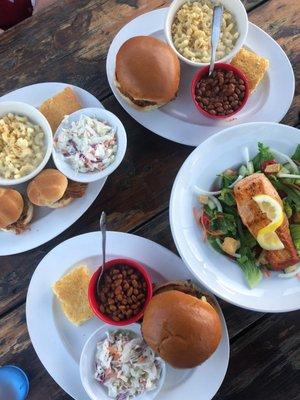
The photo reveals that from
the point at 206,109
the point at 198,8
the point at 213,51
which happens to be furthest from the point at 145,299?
the point at 198,8

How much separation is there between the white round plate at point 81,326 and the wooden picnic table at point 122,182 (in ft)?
0.20

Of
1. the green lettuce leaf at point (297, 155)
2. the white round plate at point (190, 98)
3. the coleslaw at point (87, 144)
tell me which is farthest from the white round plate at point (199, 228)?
the coleslaw at point (87, 144)

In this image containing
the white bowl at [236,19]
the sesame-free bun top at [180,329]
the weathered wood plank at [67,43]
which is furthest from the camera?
the weathered wood plank at [67,43]

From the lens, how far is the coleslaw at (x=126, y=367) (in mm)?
1562

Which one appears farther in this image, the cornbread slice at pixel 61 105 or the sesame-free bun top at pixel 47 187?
the cornbread slice at pixel 61 105

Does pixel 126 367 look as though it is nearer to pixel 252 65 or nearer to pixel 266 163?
pixel 266 163

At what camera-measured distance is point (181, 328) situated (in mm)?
1458

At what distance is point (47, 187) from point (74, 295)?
34 cm

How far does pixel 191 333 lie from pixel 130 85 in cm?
74

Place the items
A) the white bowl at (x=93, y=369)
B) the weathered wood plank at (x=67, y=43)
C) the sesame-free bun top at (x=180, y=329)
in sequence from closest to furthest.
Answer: the sesame-free bun top at (x=180, y=329) < the white bowl at (x=93, y=369) < the weathered wood plank at (x=67, y=43)

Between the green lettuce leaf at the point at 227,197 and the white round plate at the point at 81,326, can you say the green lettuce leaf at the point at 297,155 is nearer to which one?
the green lettuce leaf at the point at 227,197

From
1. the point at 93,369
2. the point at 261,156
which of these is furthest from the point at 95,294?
the point at 261,156

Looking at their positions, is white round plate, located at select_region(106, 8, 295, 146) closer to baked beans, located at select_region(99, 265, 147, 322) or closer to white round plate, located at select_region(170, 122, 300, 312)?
white round plate, located at select_region(170, 122, 300, 312)

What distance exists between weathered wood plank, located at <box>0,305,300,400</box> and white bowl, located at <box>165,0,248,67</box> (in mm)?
836
